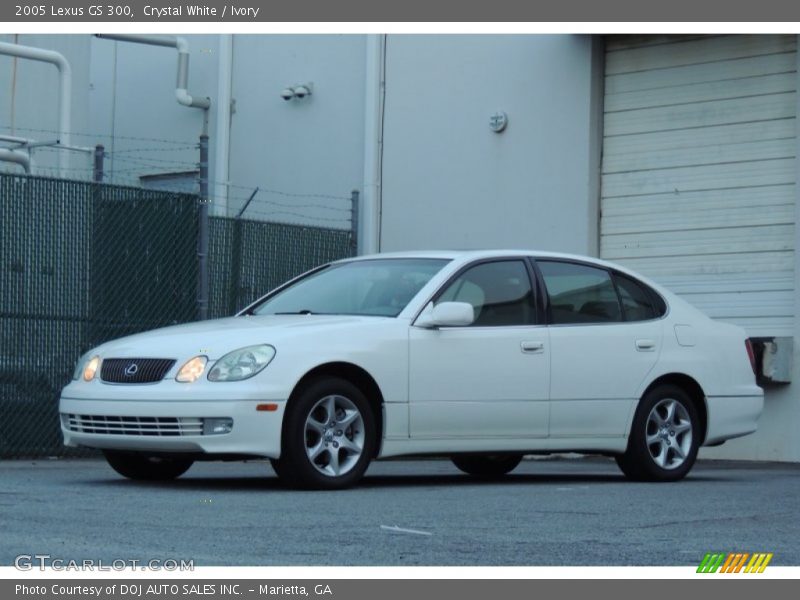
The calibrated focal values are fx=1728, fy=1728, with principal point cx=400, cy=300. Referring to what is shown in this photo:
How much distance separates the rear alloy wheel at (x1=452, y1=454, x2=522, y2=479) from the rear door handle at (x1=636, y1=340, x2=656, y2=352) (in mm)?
A: 1341

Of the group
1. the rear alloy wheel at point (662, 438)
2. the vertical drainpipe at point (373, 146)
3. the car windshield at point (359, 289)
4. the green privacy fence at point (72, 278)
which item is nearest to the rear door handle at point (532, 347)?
the car windshield at point (359, 289)

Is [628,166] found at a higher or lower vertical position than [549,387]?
higher

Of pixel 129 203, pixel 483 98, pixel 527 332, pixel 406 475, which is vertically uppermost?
pixel 483 98

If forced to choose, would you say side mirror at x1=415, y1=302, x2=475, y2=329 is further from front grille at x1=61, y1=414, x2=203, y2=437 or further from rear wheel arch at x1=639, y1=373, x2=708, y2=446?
rear wheel arch at x1=639, y1=373, x2=708, y2=446

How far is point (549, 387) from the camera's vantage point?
35.7 ft

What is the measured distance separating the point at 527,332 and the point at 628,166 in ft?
21.0

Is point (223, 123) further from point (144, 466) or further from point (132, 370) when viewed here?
point (132, 370)

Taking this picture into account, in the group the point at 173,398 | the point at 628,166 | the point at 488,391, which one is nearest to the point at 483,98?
the point at 628,166

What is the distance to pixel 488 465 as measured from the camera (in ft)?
40.2

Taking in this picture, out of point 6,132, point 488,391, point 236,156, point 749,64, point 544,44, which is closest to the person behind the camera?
point 488,391

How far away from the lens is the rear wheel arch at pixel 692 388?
11.5 meters

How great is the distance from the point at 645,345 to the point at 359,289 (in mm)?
1981

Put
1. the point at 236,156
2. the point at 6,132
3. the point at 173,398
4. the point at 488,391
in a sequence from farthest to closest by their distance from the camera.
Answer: the point at 236,156
the point at 6,132
the point at 488,391
the point at 173,398

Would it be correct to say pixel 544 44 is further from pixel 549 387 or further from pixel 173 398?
pixel 173 398
